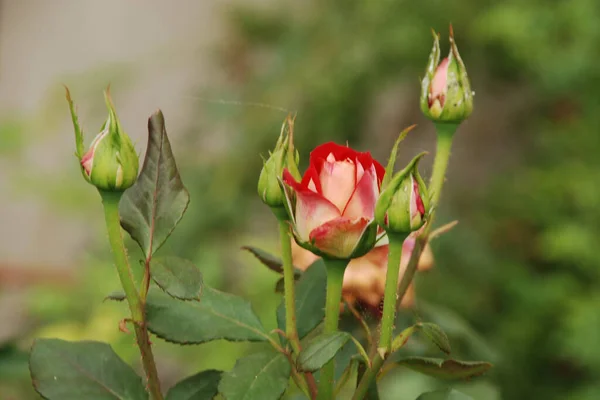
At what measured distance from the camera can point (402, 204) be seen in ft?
0.66

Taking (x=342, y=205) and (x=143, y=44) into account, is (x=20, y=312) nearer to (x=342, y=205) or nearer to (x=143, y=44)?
(x=143, y=44)

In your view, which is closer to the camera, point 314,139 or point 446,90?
point 446,90

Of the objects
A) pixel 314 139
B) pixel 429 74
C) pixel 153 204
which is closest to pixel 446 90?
pixel 429 74

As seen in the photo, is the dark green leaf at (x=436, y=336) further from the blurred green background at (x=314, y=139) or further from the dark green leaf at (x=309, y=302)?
the blurred green background at (x=314, y=139)

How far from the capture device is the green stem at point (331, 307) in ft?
0.74

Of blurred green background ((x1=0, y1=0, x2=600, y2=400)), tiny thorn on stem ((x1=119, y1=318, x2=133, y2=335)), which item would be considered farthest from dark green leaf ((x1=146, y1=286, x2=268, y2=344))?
blurred green background ((x1=0, y1=0, x2=600, y2=400))

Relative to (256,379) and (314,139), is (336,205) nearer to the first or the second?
(256,379)

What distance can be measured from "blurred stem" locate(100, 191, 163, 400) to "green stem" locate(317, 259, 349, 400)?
0.05 meters

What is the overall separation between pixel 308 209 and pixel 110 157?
2.3 inches

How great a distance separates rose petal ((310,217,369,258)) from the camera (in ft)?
0.69

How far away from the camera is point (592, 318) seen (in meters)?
1.03

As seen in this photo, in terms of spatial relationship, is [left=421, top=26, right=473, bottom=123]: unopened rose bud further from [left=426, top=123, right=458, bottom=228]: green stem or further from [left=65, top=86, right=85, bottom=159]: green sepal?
[left=65, top=86, right=85, bottom=159]: green sepal

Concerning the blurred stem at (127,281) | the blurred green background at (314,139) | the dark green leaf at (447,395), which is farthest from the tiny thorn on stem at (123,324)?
the blurred green background at (314,139)

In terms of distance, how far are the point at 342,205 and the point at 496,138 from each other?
5.14 ft
